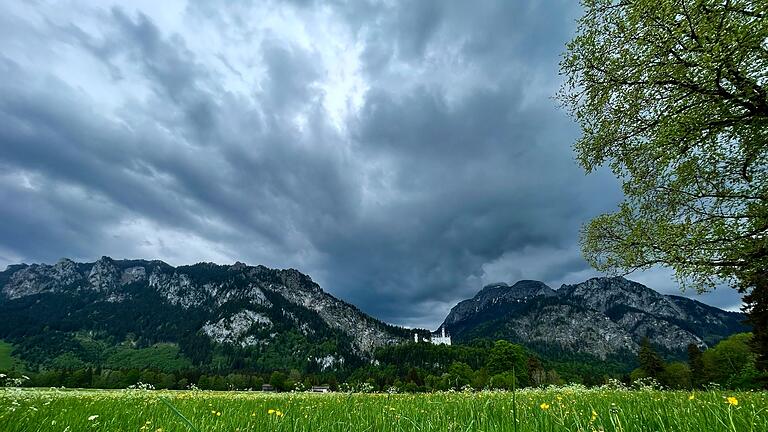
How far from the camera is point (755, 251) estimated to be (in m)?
12.9

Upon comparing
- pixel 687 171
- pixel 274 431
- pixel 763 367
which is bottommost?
pixel 274 431

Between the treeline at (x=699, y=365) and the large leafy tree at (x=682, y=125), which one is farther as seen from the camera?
the treeline at (x=699, y=365)

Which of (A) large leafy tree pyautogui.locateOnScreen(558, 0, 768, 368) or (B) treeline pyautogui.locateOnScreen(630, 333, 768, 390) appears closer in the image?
(A) large leafy tree pyautogui.locateOnScreen(558, 0, 768, 368)

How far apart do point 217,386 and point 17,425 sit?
158 m

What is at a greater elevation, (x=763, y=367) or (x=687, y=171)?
(x=687, y=171)

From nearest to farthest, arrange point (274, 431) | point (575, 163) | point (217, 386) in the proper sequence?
1. point (274, 431)
2. point (575, 163)
3. point (217, 386)

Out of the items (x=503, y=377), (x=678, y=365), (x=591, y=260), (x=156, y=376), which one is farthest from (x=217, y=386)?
(x=591, y=260)

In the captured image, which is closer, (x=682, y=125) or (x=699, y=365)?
(x=682, y=125)

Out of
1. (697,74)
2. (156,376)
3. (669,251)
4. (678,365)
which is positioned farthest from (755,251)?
(156,376)

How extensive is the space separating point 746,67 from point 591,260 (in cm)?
881

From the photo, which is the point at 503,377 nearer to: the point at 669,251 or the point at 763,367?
the point at 763,367

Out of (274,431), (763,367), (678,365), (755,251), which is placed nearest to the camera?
(274,431)

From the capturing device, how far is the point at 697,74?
1154 centimetres

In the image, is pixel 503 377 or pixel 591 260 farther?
pixel 503 377
